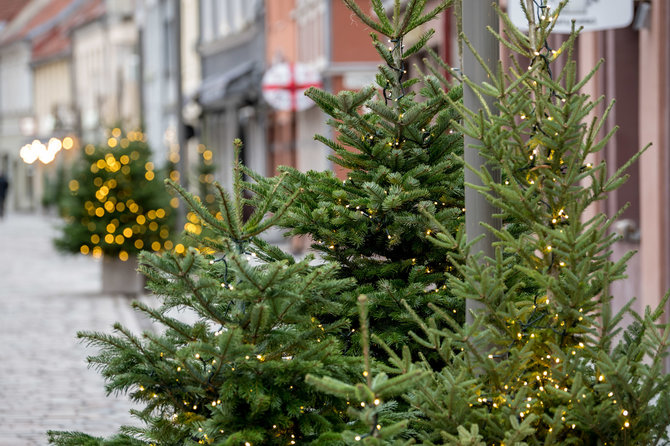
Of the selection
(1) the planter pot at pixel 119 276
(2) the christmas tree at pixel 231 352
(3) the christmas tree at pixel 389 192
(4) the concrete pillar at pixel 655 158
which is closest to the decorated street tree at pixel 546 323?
(2) the christmas tree at pixel 231 352

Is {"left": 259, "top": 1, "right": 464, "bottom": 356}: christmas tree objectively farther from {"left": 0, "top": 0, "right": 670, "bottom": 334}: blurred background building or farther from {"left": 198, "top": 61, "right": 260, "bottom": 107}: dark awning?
{"left": 198, "top": 61, "right": 260, "bottom": 107}: dark awning

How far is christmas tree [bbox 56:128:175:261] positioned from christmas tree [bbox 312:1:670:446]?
17.3 m

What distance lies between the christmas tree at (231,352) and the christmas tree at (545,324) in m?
0.33

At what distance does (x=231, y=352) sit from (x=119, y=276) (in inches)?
726

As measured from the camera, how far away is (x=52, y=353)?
1480 centimetres

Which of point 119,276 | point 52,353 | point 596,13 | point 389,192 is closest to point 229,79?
point 119,276

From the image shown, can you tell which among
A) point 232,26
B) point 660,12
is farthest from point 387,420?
point 232,26

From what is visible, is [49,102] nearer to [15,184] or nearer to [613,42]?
[15,184]

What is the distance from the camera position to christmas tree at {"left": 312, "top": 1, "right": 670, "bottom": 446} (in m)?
4.83

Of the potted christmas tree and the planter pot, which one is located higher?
the potted christmas tree

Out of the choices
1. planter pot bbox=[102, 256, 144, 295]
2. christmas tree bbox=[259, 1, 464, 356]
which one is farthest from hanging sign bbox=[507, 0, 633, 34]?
planter pot bbox=[102, 256, 144, 295]

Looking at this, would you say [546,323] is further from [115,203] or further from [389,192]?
[115,203]

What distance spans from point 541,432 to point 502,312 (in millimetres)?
389

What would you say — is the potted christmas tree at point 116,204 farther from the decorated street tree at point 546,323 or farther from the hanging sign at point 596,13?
the decorated street tree at point 546,323
